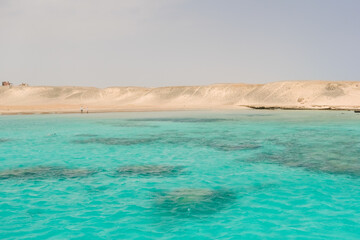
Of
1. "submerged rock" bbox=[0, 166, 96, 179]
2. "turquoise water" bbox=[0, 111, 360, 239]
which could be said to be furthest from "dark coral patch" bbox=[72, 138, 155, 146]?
"submerged rock" bbox=[0, 166, 96, 179]

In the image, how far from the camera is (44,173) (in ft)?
45.6

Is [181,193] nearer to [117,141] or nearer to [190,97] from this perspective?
[117,141]

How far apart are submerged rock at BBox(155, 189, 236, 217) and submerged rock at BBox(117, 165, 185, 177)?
2.57 metres

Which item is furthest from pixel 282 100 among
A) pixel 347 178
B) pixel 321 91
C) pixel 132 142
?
pixel 347 178

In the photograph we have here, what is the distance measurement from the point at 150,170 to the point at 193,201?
457 cm

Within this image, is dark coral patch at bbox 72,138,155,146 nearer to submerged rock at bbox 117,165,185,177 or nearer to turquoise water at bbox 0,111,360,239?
turquoise water at bbox 0,111,360,239

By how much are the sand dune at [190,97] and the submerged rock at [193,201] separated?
2685 inches

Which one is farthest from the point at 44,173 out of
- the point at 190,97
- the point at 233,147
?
the point at 190,97

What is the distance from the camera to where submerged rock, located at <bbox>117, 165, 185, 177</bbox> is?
13.6 m

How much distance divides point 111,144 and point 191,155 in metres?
6.58

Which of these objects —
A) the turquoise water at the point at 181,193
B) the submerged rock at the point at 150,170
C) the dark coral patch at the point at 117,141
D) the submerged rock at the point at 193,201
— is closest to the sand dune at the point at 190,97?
the dark coral patch at the point at 117,141

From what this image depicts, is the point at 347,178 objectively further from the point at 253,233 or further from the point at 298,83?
the point at 298,83

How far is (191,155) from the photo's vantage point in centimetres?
1789

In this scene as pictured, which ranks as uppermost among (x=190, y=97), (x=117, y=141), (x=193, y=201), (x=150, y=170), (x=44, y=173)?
(x=190, y=97)
